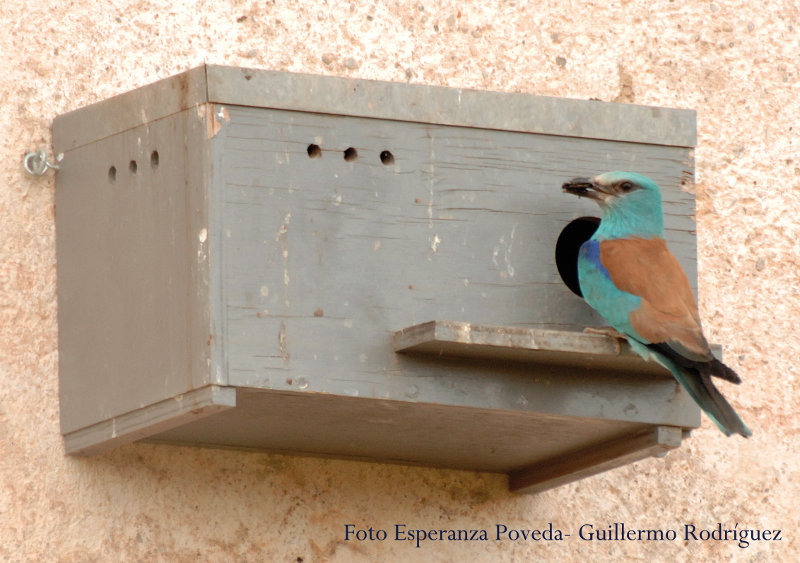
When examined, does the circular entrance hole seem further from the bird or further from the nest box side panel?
the bird

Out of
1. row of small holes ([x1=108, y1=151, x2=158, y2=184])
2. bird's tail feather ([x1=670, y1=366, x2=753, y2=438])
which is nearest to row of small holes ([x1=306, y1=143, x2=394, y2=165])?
row of small holes ([x1=108, y1=151, x2=158, y2=184])

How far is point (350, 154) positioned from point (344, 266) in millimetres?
274

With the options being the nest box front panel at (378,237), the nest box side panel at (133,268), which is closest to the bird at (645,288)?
the nest box front panel at (378,237)

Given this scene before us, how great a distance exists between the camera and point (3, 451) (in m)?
4.29

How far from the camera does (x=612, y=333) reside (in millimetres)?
4012

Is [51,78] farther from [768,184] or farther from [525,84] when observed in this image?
[768,184]

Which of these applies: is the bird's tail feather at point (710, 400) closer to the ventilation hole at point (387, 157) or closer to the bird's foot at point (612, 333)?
the bird's foot at point (612, 333)

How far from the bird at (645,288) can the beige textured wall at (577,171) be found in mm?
948

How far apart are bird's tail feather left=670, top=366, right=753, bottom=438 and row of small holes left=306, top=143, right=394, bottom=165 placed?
32.0 inches

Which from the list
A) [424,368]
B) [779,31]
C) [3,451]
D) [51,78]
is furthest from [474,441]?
[779,31]

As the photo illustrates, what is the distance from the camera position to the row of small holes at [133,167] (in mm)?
4082

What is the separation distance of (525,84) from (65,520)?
6.13 ft

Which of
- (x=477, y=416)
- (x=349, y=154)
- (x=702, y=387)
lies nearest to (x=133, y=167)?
(x=349, y=154)

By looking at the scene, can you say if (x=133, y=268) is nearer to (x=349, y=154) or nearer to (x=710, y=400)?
(x=349, y=154)
